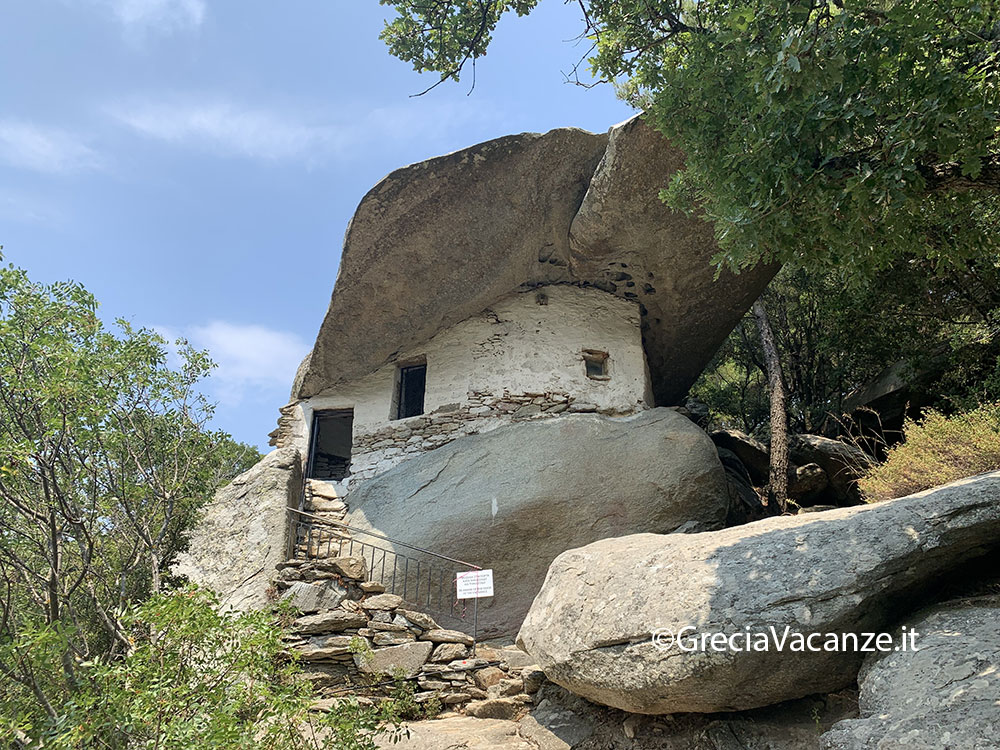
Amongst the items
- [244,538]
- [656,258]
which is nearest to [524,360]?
[656,258]

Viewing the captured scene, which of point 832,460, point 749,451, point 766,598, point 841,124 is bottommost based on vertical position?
point 766,598

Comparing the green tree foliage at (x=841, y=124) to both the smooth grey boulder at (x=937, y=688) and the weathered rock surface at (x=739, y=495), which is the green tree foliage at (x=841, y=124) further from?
the weathered rock surface at (x=739, y=495)

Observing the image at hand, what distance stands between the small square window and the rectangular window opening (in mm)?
2755

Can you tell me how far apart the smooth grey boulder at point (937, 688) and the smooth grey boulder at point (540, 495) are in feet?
14.7

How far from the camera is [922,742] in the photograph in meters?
3.43

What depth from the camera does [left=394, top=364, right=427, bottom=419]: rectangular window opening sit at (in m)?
11.5

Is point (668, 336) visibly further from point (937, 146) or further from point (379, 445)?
point (937, 146)

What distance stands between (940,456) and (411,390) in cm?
790

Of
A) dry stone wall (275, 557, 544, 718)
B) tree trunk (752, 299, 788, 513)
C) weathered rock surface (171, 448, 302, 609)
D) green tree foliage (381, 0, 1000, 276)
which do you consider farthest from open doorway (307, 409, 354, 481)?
green tree foliage (381, 0, 1000, 276)

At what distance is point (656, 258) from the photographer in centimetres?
1044

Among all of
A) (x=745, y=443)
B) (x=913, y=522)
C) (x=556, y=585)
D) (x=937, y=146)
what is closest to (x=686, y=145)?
(x=937, y=146)

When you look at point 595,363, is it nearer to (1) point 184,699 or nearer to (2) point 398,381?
(2) point 398,381

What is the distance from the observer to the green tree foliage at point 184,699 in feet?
12.1

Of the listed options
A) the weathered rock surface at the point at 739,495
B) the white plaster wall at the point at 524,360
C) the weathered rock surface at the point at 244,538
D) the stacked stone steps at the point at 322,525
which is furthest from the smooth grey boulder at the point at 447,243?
the weathered rock surface at the point at 739,495
